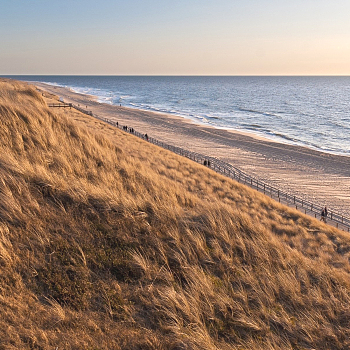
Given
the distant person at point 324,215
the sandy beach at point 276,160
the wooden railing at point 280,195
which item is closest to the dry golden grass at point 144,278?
Result: the distant person at point 324,215

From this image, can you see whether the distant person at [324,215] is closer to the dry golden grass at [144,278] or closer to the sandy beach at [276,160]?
the sandy beach at [276,160]

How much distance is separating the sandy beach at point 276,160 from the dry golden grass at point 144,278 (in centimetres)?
1971

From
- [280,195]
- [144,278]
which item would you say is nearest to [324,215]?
[280,195]

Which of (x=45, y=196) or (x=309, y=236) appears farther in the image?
(x=309, y=236)

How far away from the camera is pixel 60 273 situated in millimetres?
5293

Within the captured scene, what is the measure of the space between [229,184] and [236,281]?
55.8 ft

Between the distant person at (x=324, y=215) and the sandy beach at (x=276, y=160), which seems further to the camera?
the sandy beach at (x=276, y=160)

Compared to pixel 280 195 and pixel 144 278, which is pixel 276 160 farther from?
pixel 144 278

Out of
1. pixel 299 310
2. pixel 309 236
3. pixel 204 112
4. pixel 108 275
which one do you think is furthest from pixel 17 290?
pixel 204 112

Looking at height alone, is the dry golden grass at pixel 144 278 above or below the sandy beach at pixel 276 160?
above

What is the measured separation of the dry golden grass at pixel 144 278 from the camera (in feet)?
15.0

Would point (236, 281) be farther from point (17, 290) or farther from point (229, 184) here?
point (229, 184)

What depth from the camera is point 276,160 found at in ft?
128

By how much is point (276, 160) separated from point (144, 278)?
36033 mm
